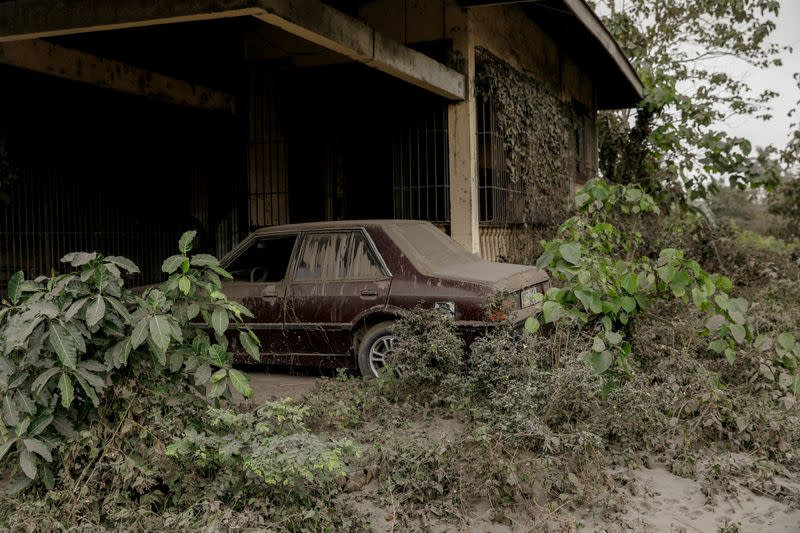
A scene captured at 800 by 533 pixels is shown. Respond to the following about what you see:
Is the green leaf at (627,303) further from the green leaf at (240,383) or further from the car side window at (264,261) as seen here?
the car side window at (264,261)

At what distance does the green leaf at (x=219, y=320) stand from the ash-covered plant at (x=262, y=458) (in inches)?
17.1

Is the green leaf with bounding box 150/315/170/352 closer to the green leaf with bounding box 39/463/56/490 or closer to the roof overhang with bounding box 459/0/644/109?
the green leaf with bounding box 39/463/56/490

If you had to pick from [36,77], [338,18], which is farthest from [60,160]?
[338,18]

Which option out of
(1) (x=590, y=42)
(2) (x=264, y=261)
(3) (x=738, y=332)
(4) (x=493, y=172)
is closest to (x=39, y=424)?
(2) (x=264, y=261)

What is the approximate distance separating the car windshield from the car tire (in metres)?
0.61

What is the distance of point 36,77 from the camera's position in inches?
366

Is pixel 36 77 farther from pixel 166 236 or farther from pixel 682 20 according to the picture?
pixel 682 20

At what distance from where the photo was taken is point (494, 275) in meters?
6.57

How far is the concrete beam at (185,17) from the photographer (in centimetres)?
582

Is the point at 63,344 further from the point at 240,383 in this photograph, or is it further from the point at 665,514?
the point at 665,514

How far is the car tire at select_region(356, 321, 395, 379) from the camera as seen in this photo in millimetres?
6453

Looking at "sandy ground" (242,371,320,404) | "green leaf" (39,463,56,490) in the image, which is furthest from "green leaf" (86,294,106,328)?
"sandy ground" (242,371,320,404)

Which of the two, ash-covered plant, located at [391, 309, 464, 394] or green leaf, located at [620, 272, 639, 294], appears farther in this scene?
ash-covered plant, located at [391, 309, 464, 394]

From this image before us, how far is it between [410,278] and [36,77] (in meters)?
5.81
